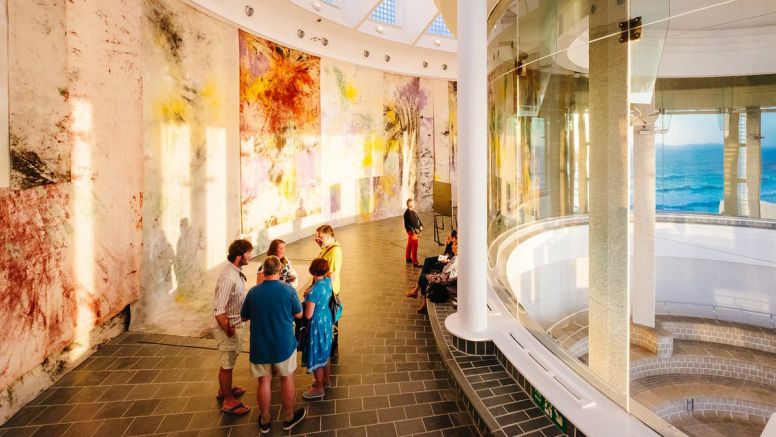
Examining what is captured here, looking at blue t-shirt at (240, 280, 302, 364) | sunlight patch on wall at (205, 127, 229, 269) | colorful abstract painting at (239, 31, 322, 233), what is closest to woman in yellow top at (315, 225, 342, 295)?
blue t-shirt at (240, 280, 302, 364)

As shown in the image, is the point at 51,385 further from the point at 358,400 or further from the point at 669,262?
the point at 669,262

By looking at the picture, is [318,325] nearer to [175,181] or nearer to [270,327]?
[270,327]

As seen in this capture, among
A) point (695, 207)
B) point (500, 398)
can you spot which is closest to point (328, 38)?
point (695, 207)

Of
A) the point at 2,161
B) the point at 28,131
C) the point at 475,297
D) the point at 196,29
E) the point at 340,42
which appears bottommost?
the point at 475,297

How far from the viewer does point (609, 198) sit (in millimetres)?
4281

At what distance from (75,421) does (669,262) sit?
6.17m

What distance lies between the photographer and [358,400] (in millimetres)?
4695

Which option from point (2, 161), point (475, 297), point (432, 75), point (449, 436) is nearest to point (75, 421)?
point (2, 161)

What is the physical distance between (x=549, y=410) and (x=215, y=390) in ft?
11.6

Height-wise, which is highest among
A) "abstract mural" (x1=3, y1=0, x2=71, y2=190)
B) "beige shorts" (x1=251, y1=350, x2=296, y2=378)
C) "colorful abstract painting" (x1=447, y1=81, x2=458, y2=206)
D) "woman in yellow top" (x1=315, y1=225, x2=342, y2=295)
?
"colorful abstract painting" (x1=447, y1=81, x2=458, y2=206)

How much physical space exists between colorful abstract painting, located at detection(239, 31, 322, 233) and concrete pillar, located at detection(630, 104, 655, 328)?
28.9 feet

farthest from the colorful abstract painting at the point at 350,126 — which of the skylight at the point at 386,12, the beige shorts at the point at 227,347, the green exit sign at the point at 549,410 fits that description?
the green exit sign at the point at 549,410

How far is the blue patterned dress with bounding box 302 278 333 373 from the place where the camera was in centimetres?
454

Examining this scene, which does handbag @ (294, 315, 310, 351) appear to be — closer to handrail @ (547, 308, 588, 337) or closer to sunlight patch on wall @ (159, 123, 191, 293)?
handrail @ (547, 308, 588, 337)
